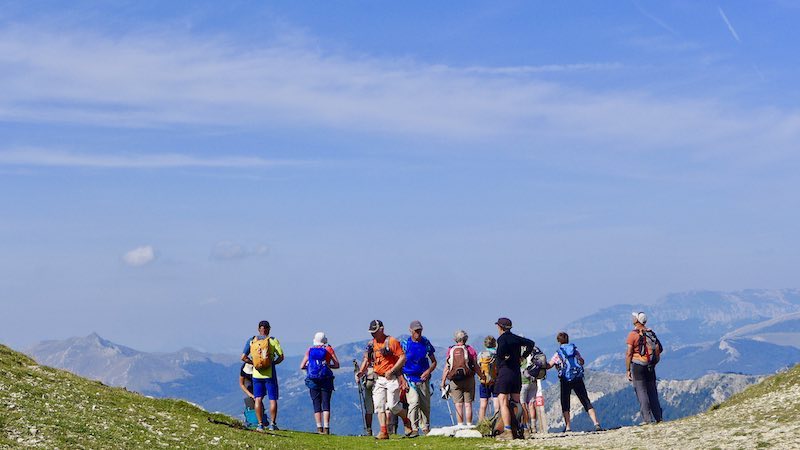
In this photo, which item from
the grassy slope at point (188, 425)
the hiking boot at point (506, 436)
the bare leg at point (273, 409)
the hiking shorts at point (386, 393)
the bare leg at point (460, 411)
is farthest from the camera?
the bare leg at point (460, 411)

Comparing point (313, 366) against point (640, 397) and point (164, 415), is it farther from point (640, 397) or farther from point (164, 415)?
point (640, 397)

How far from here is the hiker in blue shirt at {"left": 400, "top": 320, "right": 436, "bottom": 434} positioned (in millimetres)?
28250

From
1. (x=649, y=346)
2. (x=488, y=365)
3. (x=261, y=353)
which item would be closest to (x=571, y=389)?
(x=488, y=365)

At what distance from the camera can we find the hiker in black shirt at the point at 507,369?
2475 centimetres

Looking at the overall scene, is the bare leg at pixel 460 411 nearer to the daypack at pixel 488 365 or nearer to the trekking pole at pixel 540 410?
the daypack at pixel 488 365

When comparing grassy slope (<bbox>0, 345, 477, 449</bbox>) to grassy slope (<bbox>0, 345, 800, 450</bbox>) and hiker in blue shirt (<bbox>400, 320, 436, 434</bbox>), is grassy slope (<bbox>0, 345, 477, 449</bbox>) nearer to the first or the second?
grassy slope (<bbox>0, 345, 800, 450</bbox>)

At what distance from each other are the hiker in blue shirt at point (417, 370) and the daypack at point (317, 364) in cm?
292

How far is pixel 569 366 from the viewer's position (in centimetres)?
2828

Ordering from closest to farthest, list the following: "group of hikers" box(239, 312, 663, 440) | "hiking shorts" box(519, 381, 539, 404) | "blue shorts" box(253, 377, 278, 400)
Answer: "group of hikers" box(239, 312, 663, 440)
"blue shorts" box(253, 377, 278, 400)
"hiking shorts" box(519, 381, 539, 404)

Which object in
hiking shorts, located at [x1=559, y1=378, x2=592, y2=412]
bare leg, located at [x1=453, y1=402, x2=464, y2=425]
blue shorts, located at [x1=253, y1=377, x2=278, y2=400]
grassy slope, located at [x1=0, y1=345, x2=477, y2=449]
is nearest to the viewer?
grassy slope, located at [x1=0, y1=345, x2=477, y2=449]

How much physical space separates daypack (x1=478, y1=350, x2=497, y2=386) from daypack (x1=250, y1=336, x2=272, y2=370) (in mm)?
7244

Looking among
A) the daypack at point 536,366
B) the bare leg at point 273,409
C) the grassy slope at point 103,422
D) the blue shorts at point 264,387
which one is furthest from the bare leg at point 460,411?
the blue shorts at point 264,387

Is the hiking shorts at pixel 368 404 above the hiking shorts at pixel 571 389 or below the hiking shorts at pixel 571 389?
above

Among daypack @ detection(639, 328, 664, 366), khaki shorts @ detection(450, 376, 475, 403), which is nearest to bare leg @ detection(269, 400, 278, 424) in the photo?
khaki shorts @ detection(450, 376, 475, 403)
